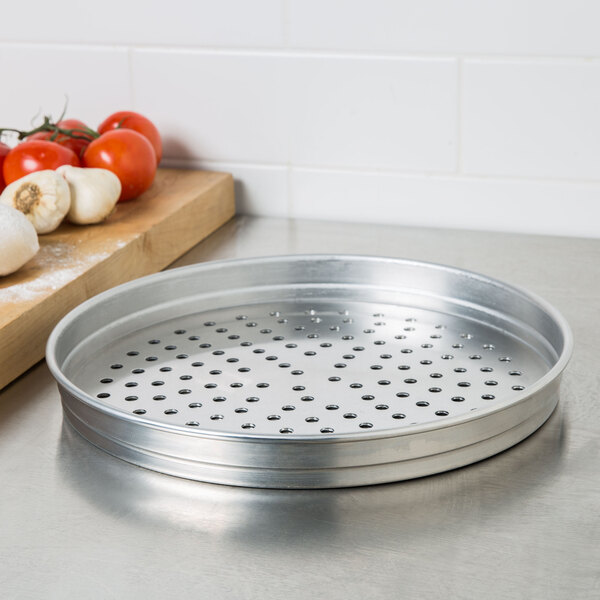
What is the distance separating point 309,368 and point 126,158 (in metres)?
0.36

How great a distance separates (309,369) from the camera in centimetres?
69

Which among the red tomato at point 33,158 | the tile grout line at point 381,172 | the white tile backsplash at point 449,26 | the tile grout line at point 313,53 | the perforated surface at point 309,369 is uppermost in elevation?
the white tile backsplash at point 449,26

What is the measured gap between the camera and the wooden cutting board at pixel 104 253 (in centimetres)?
70

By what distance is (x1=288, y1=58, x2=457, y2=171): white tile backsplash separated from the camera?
3.15 feet

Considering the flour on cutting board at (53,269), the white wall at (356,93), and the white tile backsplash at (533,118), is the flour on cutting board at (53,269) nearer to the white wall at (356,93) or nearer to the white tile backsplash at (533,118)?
the white wall at (356,93)

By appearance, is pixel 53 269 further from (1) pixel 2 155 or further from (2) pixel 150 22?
(2) pixel 150 22

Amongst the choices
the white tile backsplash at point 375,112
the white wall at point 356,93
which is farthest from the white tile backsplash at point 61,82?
the white tile backsplash at point 375,112

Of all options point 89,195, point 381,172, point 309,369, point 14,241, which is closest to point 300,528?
point 309,369

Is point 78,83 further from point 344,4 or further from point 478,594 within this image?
point 478,594

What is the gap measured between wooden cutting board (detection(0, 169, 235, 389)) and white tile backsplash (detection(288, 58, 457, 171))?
113mm

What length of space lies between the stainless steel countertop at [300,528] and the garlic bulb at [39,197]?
257 mm

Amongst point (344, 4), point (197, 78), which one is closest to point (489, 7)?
point (344, 4)

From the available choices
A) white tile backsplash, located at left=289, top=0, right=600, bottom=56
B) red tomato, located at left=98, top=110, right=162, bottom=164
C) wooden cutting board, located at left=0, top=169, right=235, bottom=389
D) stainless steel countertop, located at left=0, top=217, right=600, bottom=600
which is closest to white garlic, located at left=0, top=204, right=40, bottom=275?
wooden cutting board, located at left=0, top=169, right=235, bottom=389

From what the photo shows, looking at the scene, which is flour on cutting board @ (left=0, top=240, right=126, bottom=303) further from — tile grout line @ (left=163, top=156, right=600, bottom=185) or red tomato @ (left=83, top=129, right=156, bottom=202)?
tile grout line @ (left=163, top=156, right=600, bottom=185)
